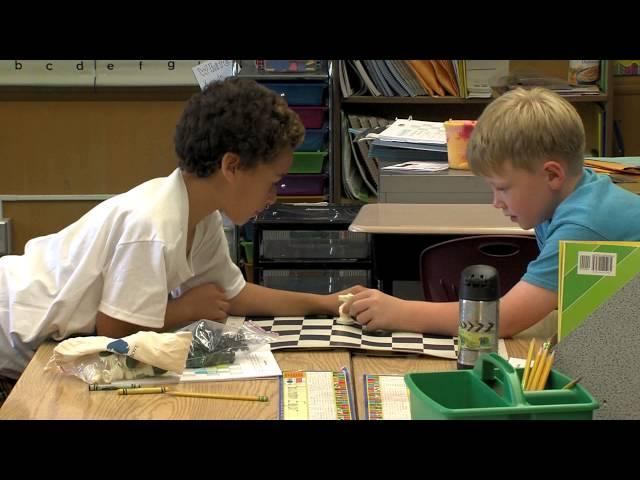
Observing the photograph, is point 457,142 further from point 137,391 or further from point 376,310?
point 137,391

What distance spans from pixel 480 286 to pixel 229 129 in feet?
2.03

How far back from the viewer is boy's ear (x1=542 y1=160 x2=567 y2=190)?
5.04 ft

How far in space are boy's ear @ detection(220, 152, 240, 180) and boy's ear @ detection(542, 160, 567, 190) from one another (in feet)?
1.78

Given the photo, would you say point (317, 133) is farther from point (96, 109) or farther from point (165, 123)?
point (96, 109)

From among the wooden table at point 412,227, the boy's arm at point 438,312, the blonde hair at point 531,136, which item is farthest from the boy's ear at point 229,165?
the wooden table at point 412,227

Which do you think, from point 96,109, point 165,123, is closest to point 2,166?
point 96,109

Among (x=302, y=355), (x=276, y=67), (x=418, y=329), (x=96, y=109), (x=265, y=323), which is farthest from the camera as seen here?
(x=96, y=109)

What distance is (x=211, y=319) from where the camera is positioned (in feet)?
5.35

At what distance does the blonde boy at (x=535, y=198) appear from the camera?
1505 mm

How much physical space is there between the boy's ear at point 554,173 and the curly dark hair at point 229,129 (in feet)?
1.58

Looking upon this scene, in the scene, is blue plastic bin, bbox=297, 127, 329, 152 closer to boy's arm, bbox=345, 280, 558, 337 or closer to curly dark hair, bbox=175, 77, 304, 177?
curly dark hair, bbox=175, 77, 304, 177

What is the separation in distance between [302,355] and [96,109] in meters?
3.05

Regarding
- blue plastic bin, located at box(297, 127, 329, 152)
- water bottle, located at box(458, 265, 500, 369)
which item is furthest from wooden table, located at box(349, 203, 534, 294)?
blue plastic bin, located at box(297, 127, 329, 152)
